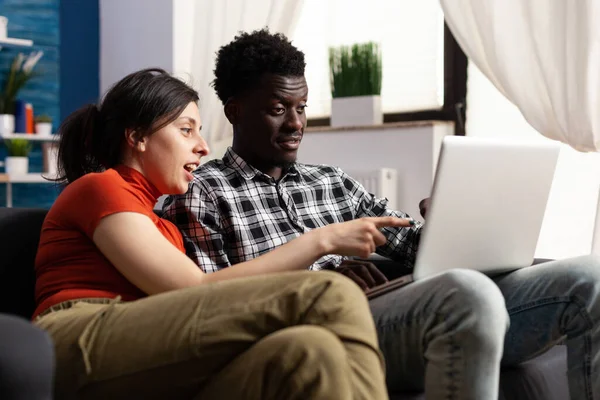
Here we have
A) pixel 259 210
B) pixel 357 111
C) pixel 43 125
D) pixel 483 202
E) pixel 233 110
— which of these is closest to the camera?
pixel 483 202

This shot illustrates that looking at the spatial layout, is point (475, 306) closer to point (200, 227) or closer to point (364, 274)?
point (364, 274)

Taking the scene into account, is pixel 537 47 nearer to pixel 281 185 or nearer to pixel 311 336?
pixel 281 185

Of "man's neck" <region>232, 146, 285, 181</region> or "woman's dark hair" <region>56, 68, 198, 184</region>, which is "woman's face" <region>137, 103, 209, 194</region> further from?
"man's neck" <region>232, 146, 285, 181</region>

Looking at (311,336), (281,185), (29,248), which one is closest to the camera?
(311,336)

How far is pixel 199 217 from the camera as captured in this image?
66.7 inches

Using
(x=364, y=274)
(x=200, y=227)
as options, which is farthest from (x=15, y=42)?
(x=364, y=274)

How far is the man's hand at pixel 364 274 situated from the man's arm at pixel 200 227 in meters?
0.27

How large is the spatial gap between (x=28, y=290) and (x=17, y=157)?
8.35ft

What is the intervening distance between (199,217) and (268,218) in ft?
0.58

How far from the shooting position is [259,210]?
1800mm

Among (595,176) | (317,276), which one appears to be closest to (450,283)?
(317,276)

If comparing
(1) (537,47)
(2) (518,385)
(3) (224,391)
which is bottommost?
(2) (518,385)

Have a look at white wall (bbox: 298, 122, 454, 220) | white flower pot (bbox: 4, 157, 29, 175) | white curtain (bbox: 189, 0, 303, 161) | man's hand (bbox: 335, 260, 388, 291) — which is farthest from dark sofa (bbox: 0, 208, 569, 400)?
white flower pot (bbox: 4, 157, 29, 175)

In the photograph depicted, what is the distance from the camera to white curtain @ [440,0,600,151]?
8.19ft
